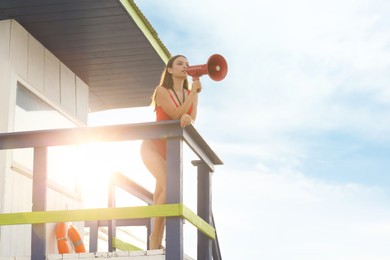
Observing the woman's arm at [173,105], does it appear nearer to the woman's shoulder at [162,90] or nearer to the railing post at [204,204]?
the woman's shoulder at [162,90]

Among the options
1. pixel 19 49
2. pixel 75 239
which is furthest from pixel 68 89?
pixel 75 239

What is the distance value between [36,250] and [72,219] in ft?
1.24

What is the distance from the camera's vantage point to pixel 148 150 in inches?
241

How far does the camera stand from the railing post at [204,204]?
6.66 metres

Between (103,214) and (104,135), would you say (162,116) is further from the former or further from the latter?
(103,214)

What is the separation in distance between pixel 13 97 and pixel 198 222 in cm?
316

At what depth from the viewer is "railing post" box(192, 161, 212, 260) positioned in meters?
6.66

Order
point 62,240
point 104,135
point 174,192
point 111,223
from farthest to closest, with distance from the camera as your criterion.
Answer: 1. point 62,240
2. point 111,223
3. point 104,135
4. point 174,192

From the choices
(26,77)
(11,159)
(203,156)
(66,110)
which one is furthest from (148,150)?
(66,110)

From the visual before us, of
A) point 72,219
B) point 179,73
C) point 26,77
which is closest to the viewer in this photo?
point 72,219

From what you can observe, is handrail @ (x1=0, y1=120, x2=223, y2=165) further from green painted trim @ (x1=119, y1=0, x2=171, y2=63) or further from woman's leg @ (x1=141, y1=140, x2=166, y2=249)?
green painted trim @ (x1=119, y1=0, x2=171, y2=63)

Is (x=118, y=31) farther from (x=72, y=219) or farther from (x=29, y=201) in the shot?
(x=72, y=219)

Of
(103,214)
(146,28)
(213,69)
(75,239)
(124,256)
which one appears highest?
(146,28)

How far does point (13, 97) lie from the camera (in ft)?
27.3
